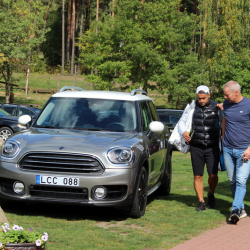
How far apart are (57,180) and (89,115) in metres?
1.67

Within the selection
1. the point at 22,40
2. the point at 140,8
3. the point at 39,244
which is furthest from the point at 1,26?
the point at 39,244

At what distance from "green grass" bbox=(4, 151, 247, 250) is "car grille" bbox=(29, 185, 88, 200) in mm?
333

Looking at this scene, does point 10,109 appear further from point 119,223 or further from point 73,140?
point 119,223

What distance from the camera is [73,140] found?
848 cm

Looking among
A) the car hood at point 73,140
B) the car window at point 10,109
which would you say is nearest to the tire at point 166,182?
the car hood at point 73,140

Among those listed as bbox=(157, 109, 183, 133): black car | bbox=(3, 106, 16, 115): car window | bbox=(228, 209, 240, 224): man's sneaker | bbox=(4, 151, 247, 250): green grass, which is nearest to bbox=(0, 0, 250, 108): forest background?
bbox=(3, 106, 16, 115): car window

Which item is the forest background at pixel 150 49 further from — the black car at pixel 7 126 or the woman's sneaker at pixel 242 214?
the woman's sneaker at pixel 242 214

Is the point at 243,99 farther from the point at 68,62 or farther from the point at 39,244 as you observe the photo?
the point at 68,62

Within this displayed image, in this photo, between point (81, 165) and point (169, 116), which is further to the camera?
point (169, 116)

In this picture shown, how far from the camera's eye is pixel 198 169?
9.62 meters

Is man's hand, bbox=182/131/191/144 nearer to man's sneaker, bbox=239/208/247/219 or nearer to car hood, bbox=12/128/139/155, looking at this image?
car hood, bbox=12/128/139/155

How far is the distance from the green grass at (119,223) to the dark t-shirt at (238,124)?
3.72 feet

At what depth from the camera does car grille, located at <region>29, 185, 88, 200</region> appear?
8.17m

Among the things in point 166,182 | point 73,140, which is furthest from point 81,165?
point 166,182
